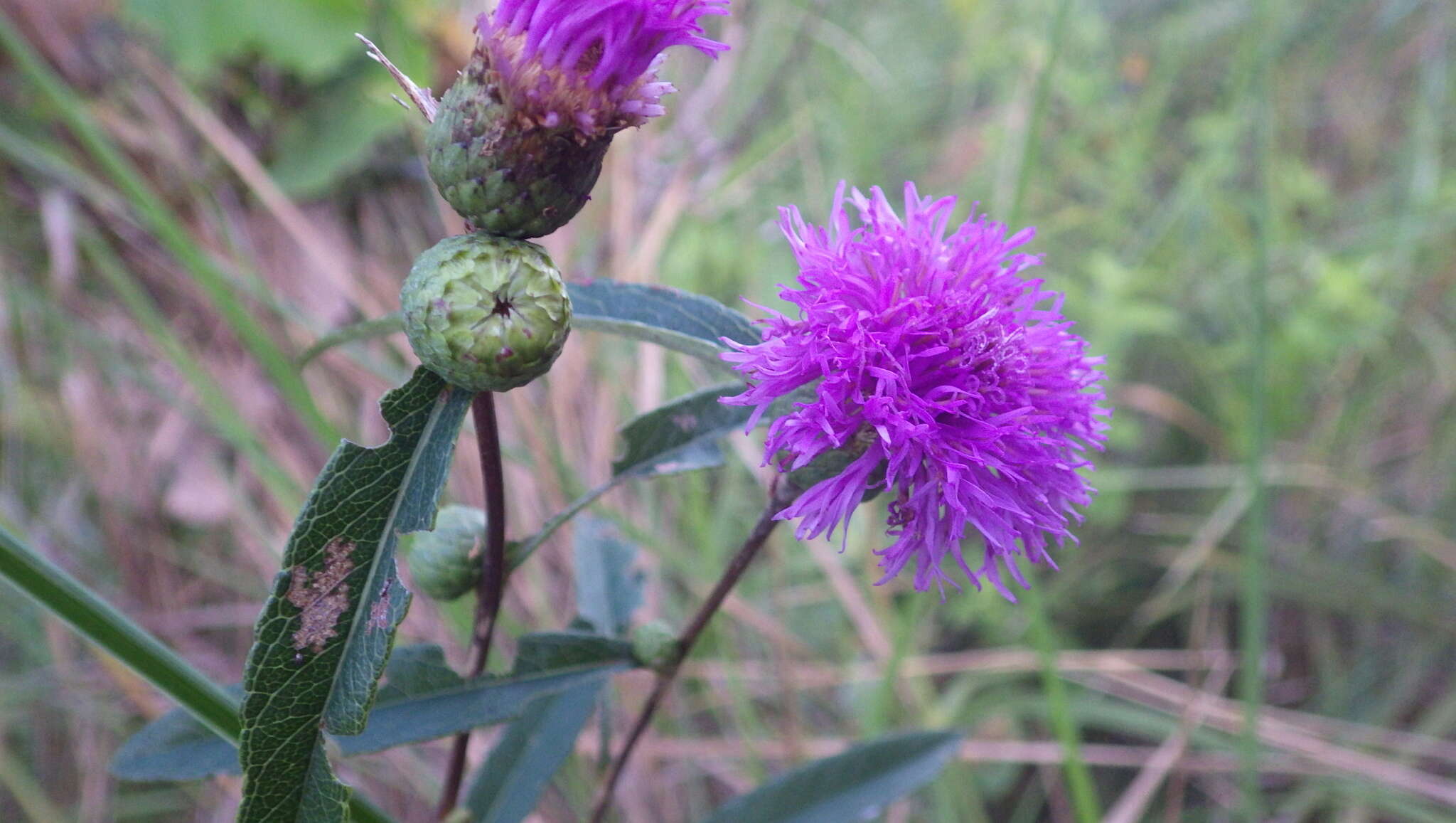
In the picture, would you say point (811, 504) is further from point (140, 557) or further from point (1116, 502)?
point (140, 557)

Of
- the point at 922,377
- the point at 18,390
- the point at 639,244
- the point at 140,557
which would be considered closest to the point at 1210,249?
the point at 639,244

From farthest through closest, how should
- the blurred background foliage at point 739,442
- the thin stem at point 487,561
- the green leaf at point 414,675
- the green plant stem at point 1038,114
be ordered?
the blurred background foliage at point 739,442 < the green plant stem at point 1038,114 < the green leaf at point 414,675 < the thin stem at point 487,561

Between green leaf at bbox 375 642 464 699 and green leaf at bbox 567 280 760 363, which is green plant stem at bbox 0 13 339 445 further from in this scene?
green leaf at bbox 567 280 760 363

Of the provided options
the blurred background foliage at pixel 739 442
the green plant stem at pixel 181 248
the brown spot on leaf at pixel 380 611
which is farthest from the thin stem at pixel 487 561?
the blurred background foliage at pixel 739 442

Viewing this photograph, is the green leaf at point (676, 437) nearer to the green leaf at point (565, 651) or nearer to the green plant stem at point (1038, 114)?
the green leaf at point (565, 651)

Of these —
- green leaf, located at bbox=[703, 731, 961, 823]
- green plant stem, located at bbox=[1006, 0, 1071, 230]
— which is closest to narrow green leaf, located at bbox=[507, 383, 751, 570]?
green leaf, located at bbox=[703, 731, 961, 823]

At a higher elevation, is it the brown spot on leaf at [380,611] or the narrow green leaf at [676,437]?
the narrow green leaf at [676,437]

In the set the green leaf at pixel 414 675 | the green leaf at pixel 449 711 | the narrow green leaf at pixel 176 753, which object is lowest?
the green leaf at pixel 449 711
